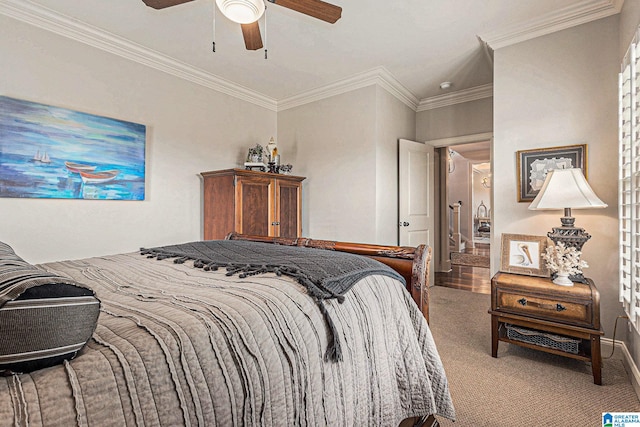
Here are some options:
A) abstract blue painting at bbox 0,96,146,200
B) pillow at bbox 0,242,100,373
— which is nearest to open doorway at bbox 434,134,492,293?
abstract blue painting at bbox 0,96,146,200

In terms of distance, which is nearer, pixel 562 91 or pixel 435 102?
pixel 562 91

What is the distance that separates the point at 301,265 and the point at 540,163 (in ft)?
7.85

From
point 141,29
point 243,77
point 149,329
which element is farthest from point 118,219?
point 149,329

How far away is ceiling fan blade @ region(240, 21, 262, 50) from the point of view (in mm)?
1896

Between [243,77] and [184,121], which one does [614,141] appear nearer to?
[243,77]

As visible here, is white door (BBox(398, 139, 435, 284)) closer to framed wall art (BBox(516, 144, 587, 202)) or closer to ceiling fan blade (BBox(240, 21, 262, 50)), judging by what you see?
framed wall art (BBox(516, 144, 587, 202))

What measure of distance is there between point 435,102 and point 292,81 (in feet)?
6.77

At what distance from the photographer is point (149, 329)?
68 cm

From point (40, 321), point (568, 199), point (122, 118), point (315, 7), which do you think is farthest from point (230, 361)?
point (122, 118)

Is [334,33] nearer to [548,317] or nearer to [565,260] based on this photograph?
[565,260]

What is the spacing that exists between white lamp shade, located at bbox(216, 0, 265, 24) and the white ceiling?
3.21ft

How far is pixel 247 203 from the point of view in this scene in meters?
3.33

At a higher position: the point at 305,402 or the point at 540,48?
the point at 540,48

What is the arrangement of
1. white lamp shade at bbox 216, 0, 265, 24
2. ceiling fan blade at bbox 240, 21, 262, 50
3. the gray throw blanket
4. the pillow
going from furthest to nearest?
1. ceiling fan blade at bbox 240, 21, 262, 50
2. white lamp shade at bbox 216, 0, 265, 24
3. the gray throw blanket
4. the pillow
